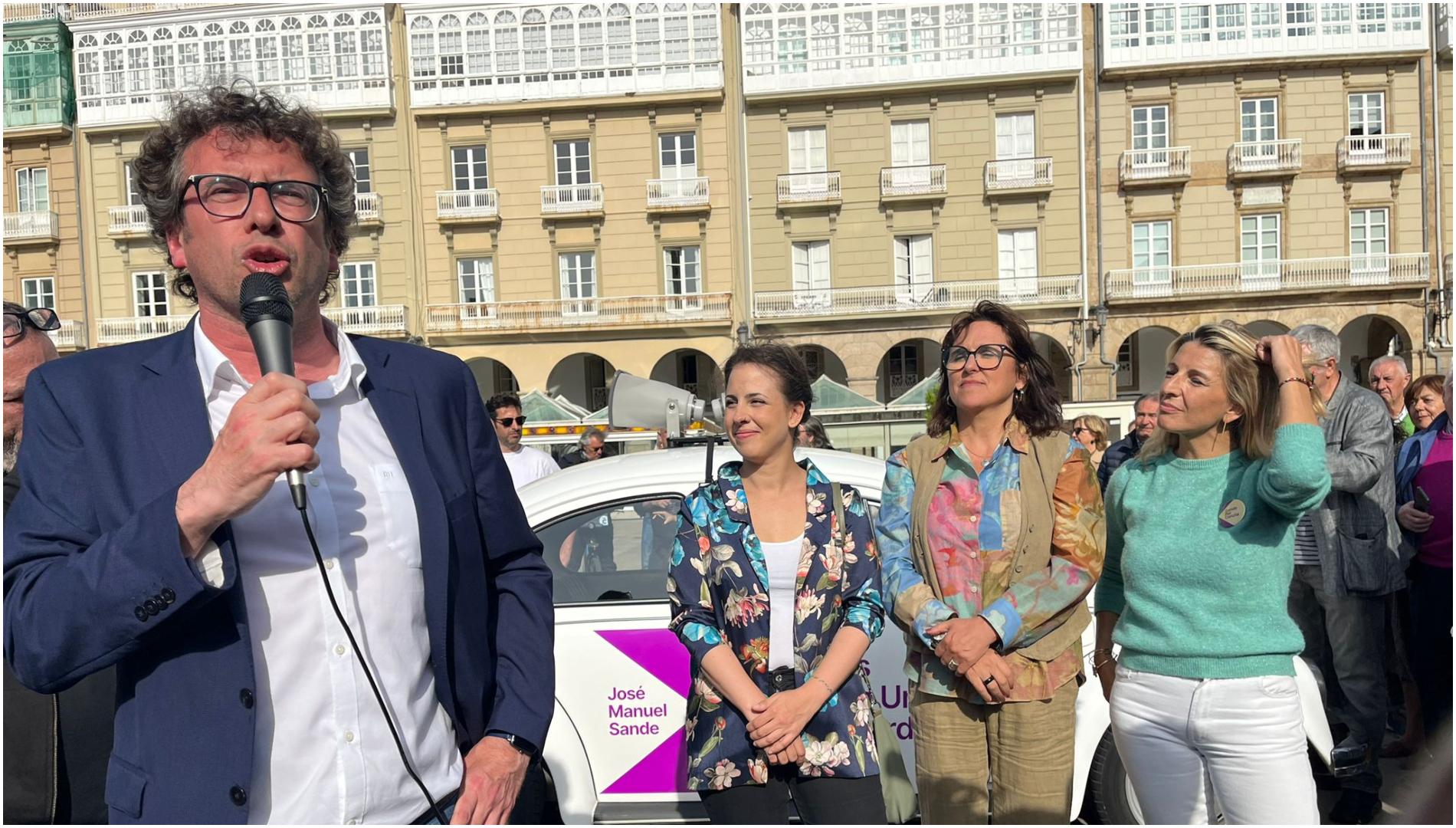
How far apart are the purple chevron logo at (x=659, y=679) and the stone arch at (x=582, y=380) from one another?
90.2 feet

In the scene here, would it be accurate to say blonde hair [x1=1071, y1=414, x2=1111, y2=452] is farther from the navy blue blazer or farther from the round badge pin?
the navy blue blazer

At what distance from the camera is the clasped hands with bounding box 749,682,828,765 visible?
2.96m

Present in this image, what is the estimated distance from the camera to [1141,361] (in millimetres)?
31094

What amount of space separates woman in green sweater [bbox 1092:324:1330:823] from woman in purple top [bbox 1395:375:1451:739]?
3.31 metres

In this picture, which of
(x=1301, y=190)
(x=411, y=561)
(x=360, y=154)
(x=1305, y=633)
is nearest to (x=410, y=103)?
(x=360, y=154)

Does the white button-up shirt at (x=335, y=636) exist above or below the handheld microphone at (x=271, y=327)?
below

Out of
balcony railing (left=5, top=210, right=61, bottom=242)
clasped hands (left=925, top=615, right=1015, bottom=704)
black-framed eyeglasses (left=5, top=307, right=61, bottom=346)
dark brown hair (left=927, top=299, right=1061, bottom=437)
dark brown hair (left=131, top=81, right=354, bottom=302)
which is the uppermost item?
balcony railing (left=5, top=210, right=61, bottom=242)

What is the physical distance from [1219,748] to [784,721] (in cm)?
121

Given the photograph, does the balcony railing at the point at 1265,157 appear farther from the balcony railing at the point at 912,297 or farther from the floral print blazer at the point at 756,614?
the floral print blazer at the point at 756,614

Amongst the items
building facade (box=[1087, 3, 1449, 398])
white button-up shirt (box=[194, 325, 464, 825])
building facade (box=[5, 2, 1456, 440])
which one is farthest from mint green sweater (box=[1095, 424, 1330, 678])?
building facade (box=[1087, 3, 1449, 398])

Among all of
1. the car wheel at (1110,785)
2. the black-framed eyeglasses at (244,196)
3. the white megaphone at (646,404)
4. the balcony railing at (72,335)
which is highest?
the balcony railing at (72,335)

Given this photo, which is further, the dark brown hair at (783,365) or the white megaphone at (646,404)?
the white megaphone at (646,404)

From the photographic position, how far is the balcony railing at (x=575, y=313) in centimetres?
2967

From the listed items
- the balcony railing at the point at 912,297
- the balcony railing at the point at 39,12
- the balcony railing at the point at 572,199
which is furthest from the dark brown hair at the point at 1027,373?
the balcony railing at the point at 39,12
